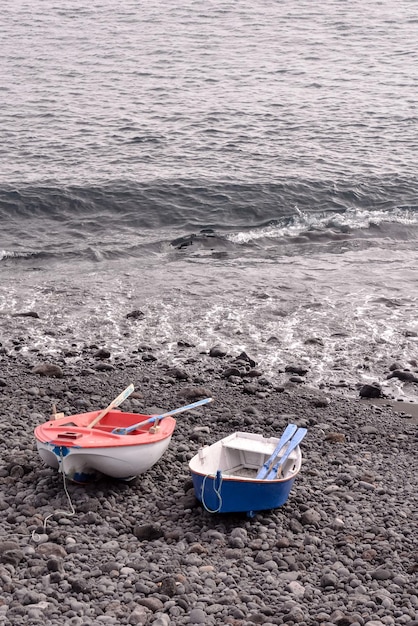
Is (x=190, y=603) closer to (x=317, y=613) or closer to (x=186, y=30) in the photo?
(x=317, y=613)

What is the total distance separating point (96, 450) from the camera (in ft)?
40.5

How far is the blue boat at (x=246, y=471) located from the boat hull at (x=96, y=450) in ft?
2.30

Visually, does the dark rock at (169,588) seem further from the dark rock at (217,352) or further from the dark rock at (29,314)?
the dark rock at (29,314)

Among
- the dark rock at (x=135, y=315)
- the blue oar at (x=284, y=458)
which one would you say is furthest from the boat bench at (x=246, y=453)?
the dark rock at (x=135, y=315)

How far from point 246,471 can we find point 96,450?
96.9 inches

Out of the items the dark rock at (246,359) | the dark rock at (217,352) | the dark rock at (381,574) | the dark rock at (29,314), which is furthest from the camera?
the dark rock at (29,314)

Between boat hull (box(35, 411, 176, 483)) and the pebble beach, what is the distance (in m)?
0.27

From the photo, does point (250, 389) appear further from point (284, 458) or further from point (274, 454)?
point (284, 458)

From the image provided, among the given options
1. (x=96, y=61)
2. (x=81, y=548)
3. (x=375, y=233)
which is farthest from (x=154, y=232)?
(x=96, y=61)

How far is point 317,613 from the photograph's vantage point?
32.8 ft

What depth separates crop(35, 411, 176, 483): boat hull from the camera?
486 inches

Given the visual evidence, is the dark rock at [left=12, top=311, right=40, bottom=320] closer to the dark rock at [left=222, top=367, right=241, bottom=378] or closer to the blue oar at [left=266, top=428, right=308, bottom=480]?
the dark rock at [left=222, top=367, right=241, bottom=378]

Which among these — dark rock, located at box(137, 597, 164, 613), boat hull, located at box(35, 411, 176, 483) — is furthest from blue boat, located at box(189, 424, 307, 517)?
dark rock, located at box(137, 597, 164, 613)

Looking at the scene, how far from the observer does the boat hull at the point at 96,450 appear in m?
12.4
